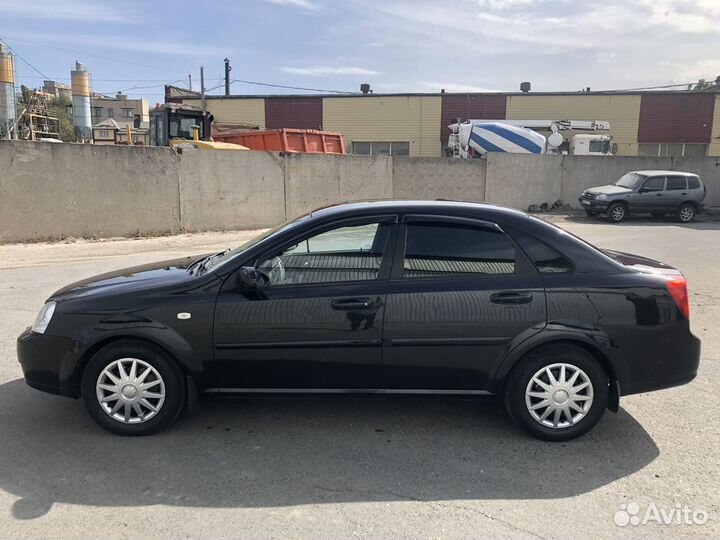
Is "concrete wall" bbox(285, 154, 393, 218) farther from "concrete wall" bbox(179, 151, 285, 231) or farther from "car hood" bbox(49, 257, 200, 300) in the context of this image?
"car hood" bbox(49, 257, 200, 300)

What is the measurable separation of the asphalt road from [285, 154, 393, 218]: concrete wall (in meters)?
13.0

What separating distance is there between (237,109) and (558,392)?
39782 mm

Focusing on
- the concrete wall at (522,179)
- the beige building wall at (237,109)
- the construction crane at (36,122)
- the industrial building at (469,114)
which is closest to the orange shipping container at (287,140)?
the concrete wall at (522,179)

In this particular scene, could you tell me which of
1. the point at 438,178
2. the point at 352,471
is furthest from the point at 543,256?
the point at 438,178

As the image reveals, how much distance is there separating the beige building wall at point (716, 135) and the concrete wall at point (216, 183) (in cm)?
2031

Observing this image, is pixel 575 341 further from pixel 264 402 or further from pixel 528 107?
pixel 528 107

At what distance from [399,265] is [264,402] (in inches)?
60.0

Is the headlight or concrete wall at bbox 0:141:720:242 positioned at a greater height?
concrete wall at bbox 0:141:720:242

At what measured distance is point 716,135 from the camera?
126ft

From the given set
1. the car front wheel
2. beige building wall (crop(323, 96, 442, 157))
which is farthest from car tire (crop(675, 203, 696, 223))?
beige building wall (crop(323, 96, 442, 157))

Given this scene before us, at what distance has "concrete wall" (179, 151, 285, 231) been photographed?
1483cm

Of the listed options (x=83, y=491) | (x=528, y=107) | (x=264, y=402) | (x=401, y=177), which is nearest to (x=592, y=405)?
(x=264, y=402)

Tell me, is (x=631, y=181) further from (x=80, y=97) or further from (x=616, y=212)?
(x=80, y=97)

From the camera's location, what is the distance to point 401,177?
20.2m
